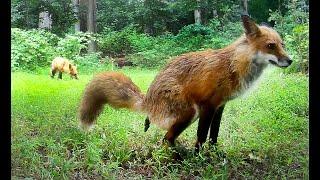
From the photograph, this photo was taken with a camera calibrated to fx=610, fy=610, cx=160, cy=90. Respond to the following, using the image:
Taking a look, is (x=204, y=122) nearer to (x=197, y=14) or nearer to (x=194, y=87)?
(x=194, y=87)

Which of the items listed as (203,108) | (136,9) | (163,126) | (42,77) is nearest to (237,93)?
(203,108)

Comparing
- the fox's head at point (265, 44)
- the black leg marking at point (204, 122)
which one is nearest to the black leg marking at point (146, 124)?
the black leg marking at point (204, 122)

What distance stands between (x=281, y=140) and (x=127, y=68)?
32.9 inches

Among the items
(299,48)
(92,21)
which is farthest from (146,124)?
(299,48)

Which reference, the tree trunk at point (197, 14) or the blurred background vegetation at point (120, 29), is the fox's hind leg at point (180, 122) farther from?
the tree trunk at point (197, 14)

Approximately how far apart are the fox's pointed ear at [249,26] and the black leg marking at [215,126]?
1.31 ft

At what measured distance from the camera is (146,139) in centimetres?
303

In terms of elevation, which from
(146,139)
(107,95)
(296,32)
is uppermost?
(296,32)

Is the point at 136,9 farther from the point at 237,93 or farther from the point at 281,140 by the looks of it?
the point at 281,140

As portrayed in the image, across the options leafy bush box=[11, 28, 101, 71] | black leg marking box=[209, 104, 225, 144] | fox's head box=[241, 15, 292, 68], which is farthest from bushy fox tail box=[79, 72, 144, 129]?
fox's head box=[241, 15, 292, 68]

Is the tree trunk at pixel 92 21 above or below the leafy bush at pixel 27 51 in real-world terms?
above

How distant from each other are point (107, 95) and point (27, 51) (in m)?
0.47

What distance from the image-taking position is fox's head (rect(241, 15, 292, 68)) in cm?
281

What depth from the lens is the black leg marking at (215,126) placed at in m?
3.01
